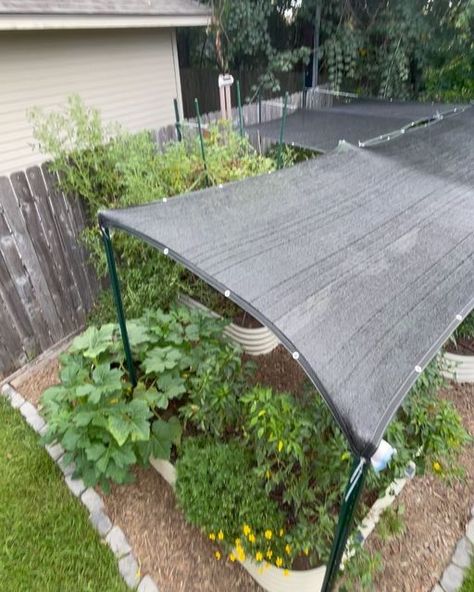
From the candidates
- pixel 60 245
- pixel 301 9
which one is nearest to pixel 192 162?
pixel 60 245

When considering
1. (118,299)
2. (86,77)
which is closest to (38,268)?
(118,299)

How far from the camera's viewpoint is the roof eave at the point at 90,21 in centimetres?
420

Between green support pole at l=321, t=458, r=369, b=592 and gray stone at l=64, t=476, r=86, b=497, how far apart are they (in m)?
1.46

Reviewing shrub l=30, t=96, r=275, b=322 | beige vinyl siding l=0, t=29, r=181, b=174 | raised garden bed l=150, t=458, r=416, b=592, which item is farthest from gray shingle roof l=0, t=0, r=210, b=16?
raised garden bed l=150, t=458, r=416, b=592

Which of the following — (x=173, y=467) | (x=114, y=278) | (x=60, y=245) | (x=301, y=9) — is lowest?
(x=173, y=467)

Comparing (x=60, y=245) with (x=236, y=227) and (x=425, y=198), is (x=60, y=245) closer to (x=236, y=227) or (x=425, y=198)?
(x=236, y=227)

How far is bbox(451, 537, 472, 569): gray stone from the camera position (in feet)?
6.37

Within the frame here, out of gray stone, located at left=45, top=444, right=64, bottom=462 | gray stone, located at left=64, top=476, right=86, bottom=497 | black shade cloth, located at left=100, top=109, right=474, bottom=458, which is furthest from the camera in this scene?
gray stone, located at left=45, top=444, right=64, bottom=462

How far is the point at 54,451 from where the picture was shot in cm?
240

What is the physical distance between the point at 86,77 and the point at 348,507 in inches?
254

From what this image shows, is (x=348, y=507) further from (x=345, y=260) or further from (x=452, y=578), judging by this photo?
(x=452, y=578)

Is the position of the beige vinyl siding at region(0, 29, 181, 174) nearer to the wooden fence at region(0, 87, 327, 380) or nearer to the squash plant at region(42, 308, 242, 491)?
the wooden fence at region(0, 87, 327, 380)

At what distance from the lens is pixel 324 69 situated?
8.70m

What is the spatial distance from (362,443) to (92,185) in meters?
2.86
